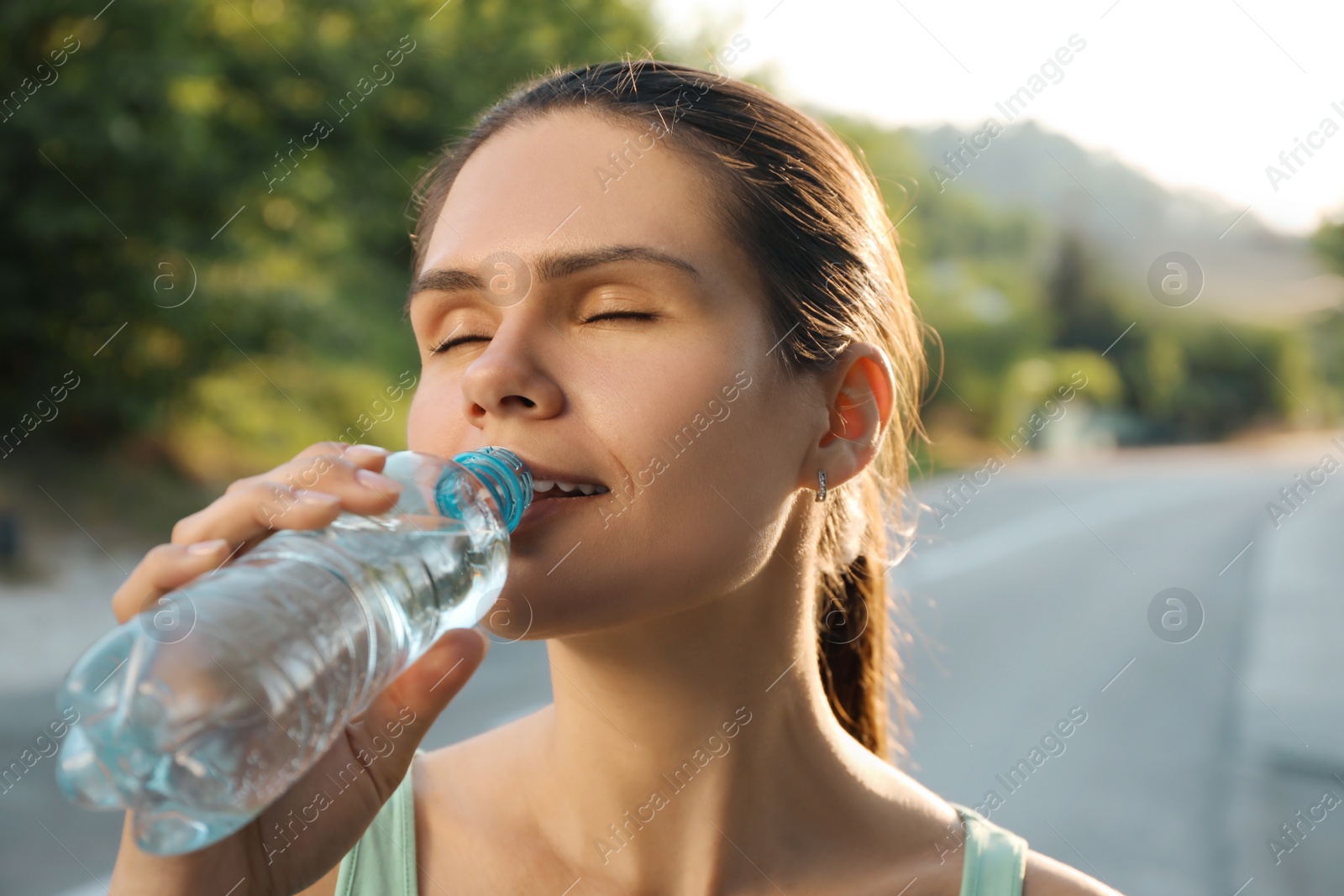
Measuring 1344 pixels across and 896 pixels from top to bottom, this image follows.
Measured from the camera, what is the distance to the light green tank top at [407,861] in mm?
1648

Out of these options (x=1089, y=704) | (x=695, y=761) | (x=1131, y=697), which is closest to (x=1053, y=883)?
(x=695, y=761)

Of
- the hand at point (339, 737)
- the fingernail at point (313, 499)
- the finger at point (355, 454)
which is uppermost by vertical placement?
the finger at point (355, 454)

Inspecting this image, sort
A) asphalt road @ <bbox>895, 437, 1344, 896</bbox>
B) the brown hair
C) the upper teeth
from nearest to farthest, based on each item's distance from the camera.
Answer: the upper teeth < the brown hair < asphalt road @ <bbox>895, 437, 1344, 896</bbox>

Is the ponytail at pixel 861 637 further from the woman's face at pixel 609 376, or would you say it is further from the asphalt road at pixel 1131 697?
the woman's face at pixel 609 376

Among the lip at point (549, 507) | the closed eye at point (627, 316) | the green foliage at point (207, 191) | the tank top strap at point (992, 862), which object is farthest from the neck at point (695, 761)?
the green foliage at point (207, 191)

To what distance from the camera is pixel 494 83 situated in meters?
14.4

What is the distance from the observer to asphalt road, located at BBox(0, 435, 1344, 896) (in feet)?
17.9

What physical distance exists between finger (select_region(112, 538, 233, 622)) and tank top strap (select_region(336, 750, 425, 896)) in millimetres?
677

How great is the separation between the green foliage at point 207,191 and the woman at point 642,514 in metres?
7.80

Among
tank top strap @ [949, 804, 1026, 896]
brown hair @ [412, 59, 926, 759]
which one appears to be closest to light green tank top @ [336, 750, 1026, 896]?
tank top strap @ [949, 804, 1026, 896]

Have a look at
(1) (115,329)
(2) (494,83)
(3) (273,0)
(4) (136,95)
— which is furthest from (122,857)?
(2) (494,83)

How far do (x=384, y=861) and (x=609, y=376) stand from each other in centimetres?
88

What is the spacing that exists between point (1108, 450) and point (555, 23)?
26.7 metres

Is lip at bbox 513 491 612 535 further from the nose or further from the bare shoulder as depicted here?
the bare shoulder
